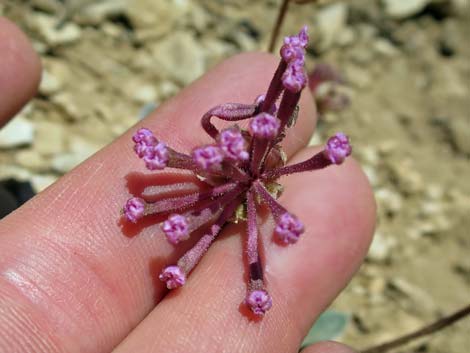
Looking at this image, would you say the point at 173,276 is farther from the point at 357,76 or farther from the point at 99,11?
the point at 357,76

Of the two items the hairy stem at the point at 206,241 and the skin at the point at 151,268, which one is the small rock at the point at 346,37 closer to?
the skin at the point at 151,268

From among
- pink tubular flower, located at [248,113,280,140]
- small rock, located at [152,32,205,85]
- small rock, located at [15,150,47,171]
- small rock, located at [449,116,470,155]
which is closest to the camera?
pink tubular flower, located at [248,113,280,140]

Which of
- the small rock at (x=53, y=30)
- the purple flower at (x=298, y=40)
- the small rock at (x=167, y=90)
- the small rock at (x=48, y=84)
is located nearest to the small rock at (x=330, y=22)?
the small rock at (x=167, y=90)

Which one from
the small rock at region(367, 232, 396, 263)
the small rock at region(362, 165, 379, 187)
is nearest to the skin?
the small rock at region(367, 232, 396, 263)

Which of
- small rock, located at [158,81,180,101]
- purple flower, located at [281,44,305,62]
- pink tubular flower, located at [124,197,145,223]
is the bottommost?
small rock, located at [158,81,180,101]

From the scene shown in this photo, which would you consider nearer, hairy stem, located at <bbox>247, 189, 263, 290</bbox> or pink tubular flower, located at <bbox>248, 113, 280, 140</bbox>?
pink tubular flower, located at <bbox>248, 113, 280, 140</bbox>

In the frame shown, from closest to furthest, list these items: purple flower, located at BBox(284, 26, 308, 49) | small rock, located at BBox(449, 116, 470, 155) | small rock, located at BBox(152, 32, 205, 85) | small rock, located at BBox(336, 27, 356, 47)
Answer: purple flower, located at BBox(284, 26, 308, 49)
small rock, located at BBox(152, 32, 205, 85)
small rock, located at BBox(449, 116, 470, 155)
small rock, located at BBox(336, 27, 356, 47)

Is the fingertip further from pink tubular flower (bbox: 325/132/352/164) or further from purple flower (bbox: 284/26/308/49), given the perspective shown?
purple flower (bbox: 284/26/308/49)

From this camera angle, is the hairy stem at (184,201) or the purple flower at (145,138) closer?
the purple flower at (145,138)
